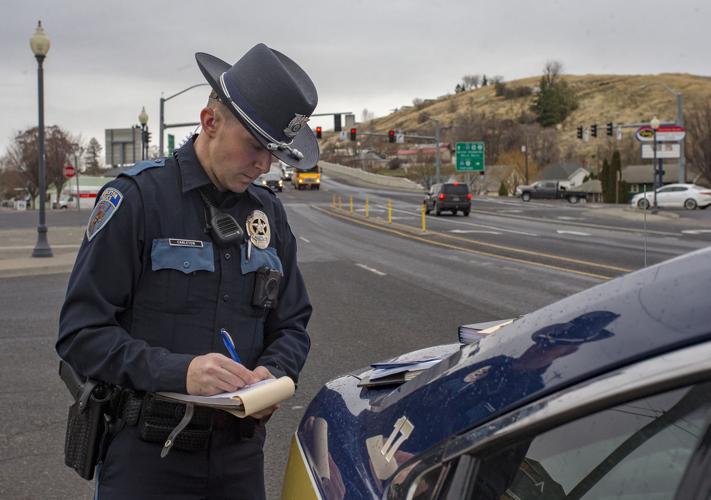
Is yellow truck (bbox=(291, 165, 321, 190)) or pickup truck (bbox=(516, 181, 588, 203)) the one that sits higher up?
yellow truck (bbox=(291, 165, 321, 190))

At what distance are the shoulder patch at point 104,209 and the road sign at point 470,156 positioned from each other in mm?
78070

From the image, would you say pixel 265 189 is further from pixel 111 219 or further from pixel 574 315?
pixel 574 315

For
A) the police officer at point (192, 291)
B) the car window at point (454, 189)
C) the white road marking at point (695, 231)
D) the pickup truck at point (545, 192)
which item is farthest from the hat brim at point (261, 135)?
the pickup truck at point (545, 192)

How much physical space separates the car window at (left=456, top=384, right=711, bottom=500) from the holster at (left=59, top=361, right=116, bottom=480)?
1184 millimetres

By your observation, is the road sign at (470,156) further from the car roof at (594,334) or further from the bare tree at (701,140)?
the car roof at (594,334)

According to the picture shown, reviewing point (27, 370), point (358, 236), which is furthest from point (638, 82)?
point (27, 370)

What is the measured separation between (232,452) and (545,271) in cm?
1357

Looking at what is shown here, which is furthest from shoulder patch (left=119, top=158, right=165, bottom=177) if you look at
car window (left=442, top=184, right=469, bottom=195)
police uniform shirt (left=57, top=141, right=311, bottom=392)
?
car window (left=442, top=184, right=469, bottom=195)

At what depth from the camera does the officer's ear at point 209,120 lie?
228 centimetres

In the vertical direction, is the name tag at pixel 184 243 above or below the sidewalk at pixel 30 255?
above

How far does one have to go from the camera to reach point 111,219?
2129 mm

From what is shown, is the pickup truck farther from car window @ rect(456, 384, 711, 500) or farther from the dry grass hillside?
the dry grass hillside

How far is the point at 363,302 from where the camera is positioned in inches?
449

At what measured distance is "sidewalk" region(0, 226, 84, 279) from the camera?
1559 centimetres
